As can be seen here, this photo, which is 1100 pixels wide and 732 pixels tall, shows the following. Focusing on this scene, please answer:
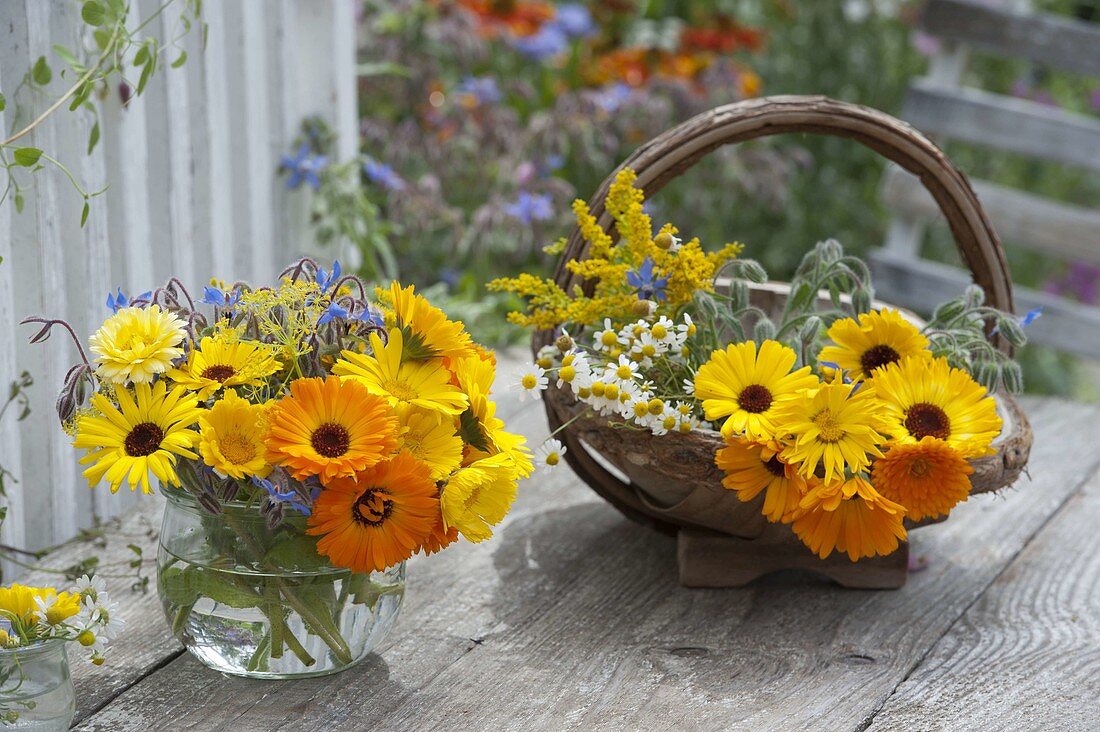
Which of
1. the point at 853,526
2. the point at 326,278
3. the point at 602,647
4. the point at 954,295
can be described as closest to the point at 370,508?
the point at 326,278

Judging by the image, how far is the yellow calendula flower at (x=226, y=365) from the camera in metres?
1.01

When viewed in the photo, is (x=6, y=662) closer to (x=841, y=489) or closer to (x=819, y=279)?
(x=841, y=489)

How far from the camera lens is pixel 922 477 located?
1.13 metres

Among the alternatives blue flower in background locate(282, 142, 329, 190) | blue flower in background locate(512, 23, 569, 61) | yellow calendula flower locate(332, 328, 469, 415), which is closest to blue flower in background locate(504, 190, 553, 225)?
blue flower in background locate(282, 142, 329, 190)

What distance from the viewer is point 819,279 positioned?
50.6 inches

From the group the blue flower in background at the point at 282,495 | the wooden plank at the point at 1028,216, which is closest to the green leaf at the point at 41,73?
the blue flower in background at the point at 282,495

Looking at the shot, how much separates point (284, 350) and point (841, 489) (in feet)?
1.67

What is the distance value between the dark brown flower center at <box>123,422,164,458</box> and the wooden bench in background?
2.57 metres

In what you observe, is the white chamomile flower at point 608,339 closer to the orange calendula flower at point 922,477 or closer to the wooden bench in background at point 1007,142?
the orange calendula flower at point 922,477

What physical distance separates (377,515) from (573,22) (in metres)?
2.44

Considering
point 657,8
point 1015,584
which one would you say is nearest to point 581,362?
point 1015,584

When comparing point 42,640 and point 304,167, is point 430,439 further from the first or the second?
point 304,167

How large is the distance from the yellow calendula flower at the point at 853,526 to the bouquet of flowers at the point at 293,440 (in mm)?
281

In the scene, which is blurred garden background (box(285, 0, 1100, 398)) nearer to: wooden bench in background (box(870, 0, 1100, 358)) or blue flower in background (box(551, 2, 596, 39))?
blue flower in background (box(551, 2, 596, 39))
